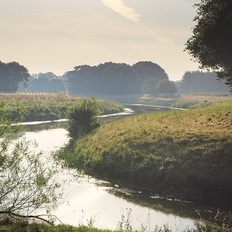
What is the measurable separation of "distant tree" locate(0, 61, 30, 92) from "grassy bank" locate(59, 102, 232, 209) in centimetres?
13479

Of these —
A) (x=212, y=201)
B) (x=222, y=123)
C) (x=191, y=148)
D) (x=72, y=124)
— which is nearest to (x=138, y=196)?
(x=212, y=201)

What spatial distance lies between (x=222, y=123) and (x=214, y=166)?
12720mm

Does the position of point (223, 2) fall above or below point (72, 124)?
above

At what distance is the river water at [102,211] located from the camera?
24.3 m

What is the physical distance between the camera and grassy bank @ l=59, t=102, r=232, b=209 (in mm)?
30922

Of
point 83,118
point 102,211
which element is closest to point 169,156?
point 102,211

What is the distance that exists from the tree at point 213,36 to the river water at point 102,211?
49.2 ft

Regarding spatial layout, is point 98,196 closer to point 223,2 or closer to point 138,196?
point 138,196

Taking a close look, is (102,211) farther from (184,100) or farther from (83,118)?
(184,100)

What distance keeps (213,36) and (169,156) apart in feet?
39.5

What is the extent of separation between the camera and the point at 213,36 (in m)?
33.9

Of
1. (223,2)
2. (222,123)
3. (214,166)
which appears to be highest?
(223,2)

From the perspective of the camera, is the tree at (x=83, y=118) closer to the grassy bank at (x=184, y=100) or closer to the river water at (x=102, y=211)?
the river water at (x=102, y=211)

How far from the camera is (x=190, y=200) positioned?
2962 cm
